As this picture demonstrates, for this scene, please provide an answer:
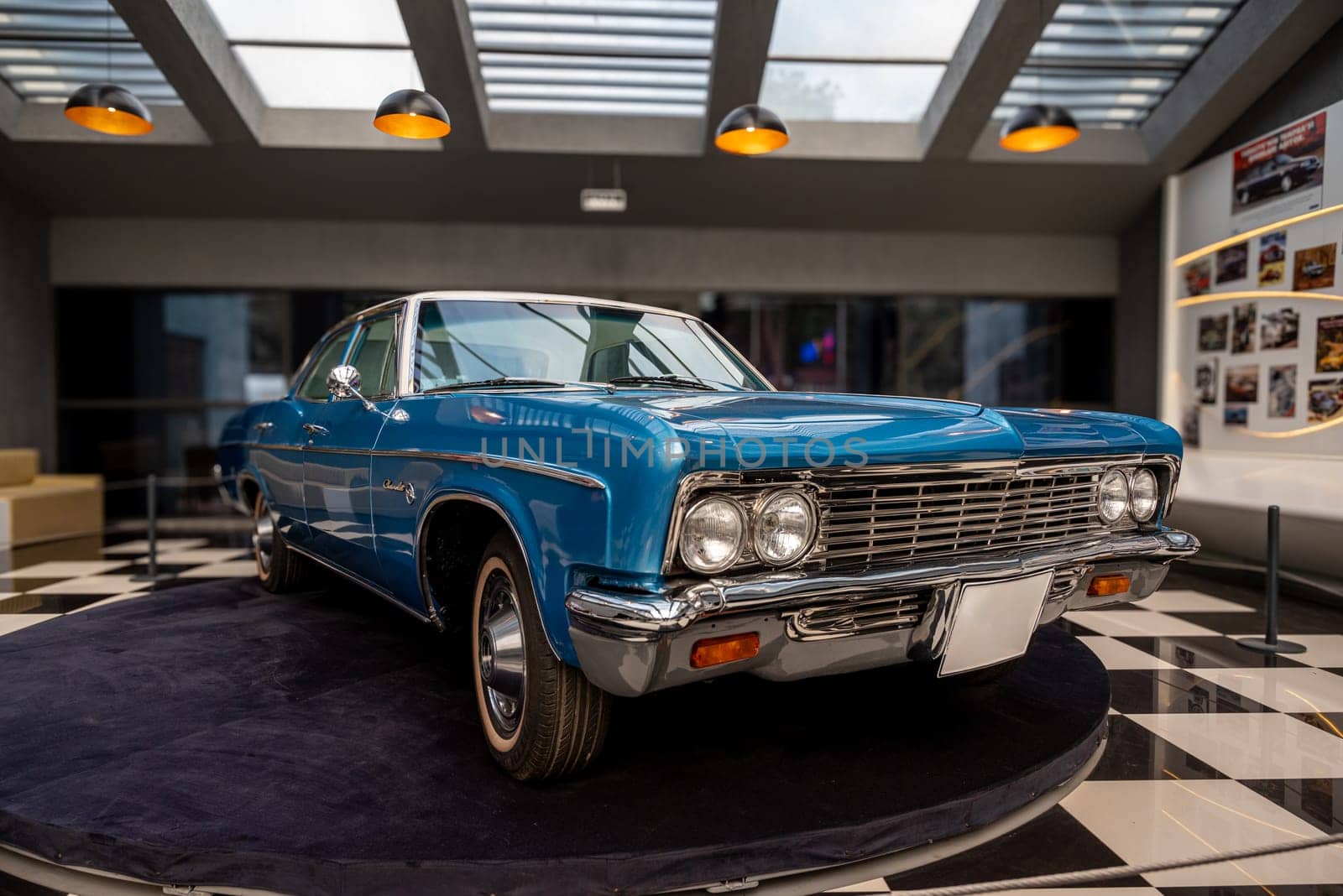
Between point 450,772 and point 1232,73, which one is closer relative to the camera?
point 450,772

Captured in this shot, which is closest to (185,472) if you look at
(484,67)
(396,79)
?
(396,79)

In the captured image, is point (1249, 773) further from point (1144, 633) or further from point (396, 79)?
point (396, 79)

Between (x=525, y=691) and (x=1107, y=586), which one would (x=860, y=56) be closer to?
(x=1107, y=586)

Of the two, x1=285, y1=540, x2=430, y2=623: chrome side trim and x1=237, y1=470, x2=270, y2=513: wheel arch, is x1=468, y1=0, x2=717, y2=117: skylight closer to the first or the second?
x1=237, y1=470, x2=270, y2=513: wheel arch

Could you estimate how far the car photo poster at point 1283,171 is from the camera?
5855 millimetres

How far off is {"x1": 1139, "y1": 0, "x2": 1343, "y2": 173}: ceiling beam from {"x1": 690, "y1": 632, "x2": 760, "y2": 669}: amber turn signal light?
23.5 ft

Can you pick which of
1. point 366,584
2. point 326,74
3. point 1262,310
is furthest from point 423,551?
point 1262,310

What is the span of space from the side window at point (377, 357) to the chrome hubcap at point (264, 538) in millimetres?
1294

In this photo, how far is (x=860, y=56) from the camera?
714cm

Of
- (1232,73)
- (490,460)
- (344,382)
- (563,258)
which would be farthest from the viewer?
(563,258)

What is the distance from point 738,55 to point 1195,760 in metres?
5.85

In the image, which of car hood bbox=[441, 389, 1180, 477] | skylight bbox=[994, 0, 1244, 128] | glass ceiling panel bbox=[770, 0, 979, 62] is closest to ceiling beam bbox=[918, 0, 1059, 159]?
glass ceiling panel bbox=[770, 0, 979, 62]

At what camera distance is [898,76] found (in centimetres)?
729

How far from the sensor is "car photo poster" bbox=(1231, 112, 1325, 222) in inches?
231
